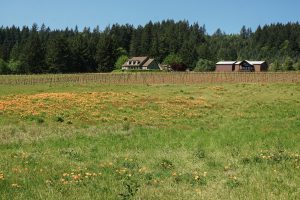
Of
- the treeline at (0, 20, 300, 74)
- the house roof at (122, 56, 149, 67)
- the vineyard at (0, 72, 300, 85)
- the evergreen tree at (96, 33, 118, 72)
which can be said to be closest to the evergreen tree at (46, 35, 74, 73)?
the treeline at (0, 20, 300, 74)

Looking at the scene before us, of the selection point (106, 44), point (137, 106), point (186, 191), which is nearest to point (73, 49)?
point (106, 44)

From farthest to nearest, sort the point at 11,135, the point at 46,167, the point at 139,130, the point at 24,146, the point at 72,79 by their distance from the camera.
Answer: the point at 72,79
the point at 139,130
the point at 11,135
the point at 24,146
the point at 46,167

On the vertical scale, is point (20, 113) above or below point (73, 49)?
below

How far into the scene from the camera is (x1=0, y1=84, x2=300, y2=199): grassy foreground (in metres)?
9.61

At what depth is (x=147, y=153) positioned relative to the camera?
14188 millimetres

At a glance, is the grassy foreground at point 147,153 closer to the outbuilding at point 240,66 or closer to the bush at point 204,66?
the bush at point 204,66

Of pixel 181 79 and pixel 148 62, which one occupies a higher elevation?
pixel 148 62

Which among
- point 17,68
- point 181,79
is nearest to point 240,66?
point 17,68

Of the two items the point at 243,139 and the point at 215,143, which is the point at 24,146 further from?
the point at 243,139

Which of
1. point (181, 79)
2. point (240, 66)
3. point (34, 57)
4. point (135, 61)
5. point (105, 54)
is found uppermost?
point (105, 54)

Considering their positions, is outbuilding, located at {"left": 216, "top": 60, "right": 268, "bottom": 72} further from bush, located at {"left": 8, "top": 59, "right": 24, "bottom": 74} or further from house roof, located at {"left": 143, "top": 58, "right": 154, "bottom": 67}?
bush, located at {"left": 8, "top": 59, "right": 24, "bottom": 74}

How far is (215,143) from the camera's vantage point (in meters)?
15.9

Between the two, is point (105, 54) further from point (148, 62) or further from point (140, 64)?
point (148, 62)

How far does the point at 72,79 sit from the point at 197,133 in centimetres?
6584
